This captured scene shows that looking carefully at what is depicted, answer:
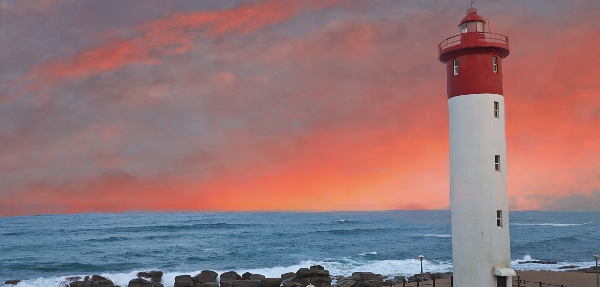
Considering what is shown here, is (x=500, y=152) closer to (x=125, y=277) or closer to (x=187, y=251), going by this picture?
(x=125, y=277)

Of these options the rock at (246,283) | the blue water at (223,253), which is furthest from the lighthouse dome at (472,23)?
the blue water at (223,253)

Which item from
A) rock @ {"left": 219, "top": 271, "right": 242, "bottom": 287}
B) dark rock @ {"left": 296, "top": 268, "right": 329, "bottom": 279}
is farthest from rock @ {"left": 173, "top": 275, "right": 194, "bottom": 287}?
dark rock @ {"left": 296, "top": 268, "right": 329, "bottom": 279}

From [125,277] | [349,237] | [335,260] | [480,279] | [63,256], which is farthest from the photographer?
[349,237]

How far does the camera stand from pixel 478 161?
52.9 feet

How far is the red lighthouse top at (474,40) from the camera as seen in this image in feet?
53.5

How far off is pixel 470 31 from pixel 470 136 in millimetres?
3703

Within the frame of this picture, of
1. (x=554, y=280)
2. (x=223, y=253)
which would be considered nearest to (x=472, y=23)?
(x=554, y=280)

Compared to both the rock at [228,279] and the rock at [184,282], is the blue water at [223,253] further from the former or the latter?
the rock at [228,279]

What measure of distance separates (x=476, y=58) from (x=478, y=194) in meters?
4.64

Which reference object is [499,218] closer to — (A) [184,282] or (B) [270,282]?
(B) [270,282]

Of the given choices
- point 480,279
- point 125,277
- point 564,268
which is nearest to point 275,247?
point 125,277

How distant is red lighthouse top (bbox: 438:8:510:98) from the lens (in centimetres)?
1634

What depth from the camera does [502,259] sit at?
52.4 ft

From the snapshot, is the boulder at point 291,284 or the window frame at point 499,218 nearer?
the window frame at point 499,218
